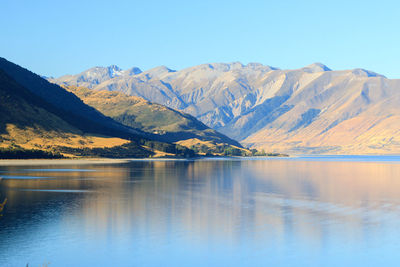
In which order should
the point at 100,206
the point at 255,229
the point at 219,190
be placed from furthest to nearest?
the point at 219,190 < the point at 100,206 < the point at 255,229

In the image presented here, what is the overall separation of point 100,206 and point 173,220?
16.4 metres

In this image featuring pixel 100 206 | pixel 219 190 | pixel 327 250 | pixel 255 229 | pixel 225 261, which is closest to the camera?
pixel 225 261

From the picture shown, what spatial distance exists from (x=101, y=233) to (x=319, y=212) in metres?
33.8

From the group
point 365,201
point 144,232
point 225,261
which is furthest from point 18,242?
point 365,201

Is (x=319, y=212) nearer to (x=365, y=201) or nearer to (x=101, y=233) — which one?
(x=365, y=201)

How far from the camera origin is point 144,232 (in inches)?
2259

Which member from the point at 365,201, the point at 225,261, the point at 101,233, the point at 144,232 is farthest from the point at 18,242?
the point at 365,201

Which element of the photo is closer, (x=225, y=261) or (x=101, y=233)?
(x=225, y=261)

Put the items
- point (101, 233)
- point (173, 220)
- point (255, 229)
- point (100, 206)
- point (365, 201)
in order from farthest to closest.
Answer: point (365, 201) < point (100, 206) < point (173, 220) < point (255, 229) < point (101, 233)

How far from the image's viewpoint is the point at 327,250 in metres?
50.6

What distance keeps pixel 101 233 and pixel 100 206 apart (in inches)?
839

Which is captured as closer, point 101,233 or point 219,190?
point 101,233

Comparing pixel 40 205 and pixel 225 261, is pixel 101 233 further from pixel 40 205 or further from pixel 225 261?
pixel 40 205

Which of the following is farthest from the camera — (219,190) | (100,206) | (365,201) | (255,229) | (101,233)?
(219,190)
